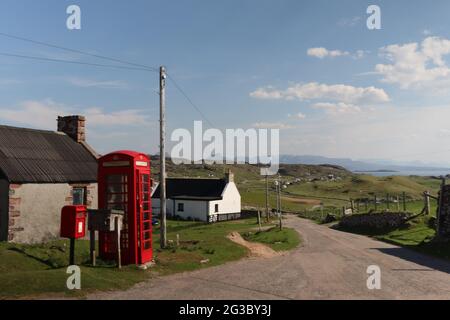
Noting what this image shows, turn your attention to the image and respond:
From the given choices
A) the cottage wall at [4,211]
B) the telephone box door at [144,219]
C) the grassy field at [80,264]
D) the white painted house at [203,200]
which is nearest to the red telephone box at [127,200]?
the telephone box door at [144,219]

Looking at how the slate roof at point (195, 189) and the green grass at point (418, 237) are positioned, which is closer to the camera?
the green grass at point (418, 237)

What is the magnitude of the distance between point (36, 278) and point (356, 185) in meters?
124

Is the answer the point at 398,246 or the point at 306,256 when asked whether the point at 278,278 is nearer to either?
the point at 306,256

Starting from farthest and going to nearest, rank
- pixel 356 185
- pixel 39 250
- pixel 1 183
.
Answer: pixel 356 185 → pixel 1 183 → pixel 39 250

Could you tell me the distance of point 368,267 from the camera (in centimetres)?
1948

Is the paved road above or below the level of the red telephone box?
below

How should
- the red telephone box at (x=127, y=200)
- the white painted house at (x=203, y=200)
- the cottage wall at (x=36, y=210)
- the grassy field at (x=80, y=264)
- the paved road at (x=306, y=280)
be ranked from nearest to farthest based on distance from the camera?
the grassy field at (x=80, y=264), the paved road at (x=306, y=280), the red telephone box at (x=127, y=200), the cottage wall at (x=36, y=210), the white painted house at (x=203, y=200)

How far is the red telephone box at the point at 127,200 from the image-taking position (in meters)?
16.8

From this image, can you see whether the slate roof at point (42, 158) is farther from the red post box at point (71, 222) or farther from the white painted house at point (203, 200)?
the white painted house at point (203, 200)

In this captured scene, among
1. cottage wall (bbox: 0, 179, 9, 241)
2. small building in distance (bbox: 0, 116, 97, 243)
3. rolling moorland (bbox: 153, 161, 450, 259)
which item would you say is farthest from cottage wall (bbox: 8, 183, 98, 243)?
rolling moorland (bbox: 153, 161, 450, 259)

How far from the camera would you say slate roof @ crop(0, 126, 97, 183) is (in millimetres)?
Result: 21672

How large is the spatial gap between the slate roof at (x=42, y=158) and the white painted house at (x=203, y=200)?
31.7m

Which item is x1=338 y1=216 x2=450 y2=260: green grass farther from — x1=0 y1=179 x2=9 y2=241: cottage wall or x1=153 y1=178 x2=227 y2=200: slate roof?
x1=0 y1=179 x2=9 y2=241: cottage wall
